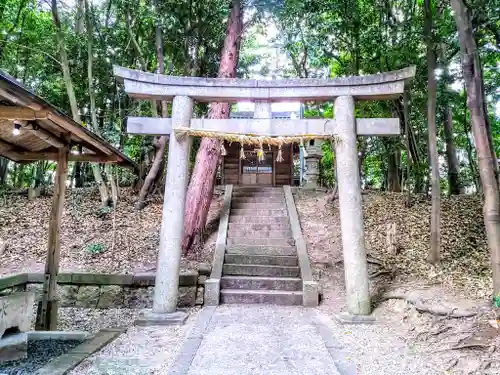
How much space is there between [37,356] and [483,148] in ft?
19.0

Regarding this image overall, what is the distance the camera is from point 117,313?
225 inches

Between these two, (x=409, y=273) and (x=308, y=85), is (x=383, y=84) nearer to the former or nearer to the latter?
(x=308, y=85)

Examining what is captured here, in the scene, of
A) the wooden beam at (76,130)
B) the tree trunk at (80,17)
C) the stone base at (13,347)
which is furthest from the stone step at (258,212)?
the tree trunk at (80,17)

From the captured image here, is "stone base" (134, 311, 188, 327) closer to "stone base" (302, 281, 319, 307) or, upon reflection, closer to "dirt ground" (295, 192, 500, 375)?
"stone base" (302, 281, 319, 307)

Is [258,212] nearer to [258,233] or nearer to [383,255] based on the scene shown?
[258,233]

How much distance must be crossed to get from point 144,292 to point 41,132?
326 centimetres

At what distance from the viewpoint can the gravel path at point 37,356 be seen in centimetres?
315

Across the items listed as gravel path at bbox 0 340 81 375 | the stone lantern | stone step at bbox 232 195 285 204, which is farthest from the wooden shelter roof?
the stone lantern

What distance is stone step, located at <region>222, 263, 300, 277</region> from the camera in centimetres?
Answer: 646

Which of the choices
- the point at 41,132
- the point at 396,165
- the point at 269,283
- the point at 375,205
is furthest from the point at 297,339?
the point at 396,165

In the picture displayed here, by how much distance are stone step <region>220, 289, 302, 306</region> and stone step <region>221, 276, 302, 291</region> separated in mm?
235

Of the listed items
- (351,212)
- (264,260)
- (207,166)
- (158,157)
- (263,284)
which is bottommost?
(263,284)

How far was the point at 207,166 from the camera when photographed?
7.99 meters

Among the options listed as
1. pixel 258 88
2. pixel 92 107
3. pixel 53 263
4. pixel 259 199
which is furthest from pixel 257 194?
pixel 53 263
